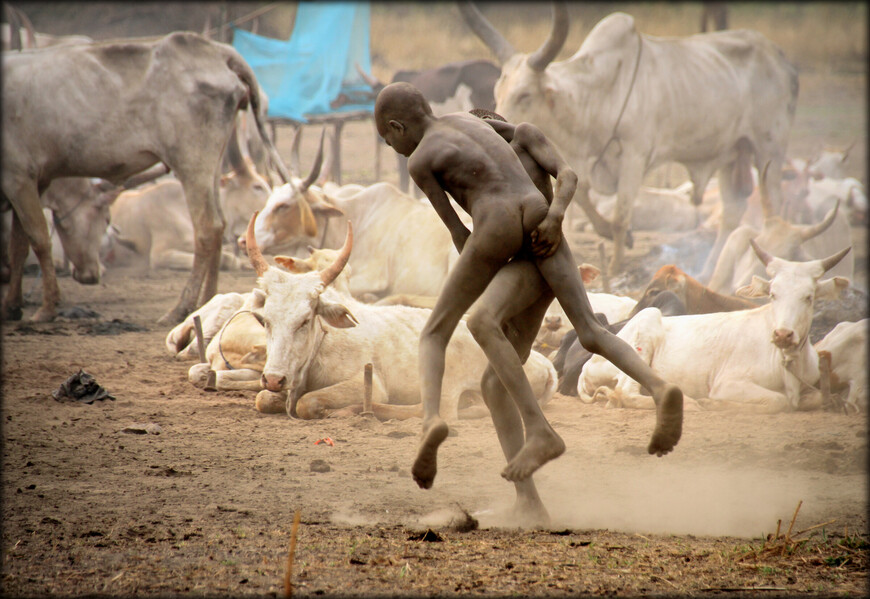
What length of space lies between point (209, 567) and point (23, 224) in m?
6.16

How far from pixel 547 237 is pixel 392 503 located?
1.53m

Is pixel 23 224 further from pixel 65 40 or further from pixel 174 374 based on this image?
pixel 65 40

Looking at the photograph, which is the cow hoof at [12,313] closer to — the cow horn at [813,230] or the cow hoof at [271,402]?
the cow hoof at [271,402]

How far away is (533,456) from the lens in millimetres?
3615

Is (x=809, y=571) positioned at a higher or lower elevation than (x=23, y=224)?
higher

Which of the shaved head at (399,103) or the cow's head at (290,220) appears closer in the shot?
the shaved head at (399,103)

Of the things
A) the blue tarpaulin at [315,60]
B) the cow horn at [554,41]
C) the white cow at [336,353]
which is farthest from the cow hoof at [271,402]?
the blue tarpaulin at [315,60]

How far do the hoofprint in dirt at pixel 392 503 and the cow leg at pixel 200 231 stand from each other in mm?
1906

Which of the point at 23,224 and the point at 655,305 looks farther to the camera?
the point at 23,224

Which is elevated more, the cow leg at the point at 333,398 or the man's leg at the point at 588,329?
the man's leg at the point at 588,329

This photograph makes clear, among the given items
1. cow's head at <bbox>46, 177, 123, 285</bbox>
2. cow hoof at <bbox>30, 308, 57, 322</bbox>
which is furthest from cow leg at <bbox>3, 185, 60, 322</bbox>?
cow's head at <bbox>46, 177, 123, 285</bbox>

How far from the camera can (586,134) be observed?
10.4 metres

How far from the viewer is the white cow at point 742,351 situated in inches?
243

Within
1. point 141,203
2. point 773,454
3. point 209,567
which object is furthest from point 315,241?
point 209,567
